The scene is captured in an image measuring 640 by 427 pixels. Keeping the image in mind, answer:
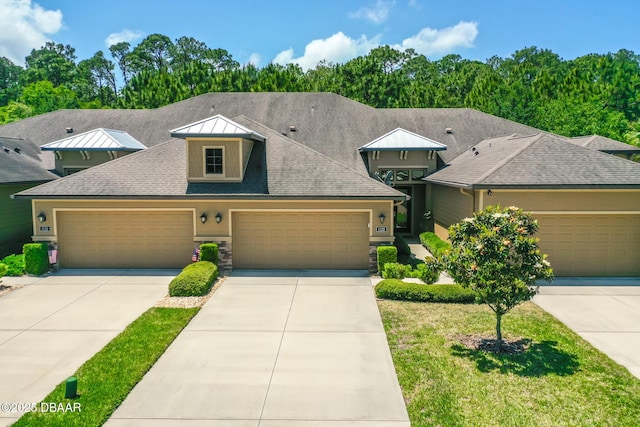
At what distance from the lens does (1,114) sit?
131 ft

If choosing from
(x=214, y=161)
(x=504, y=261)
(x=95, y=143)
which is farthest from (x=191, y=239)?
(x=504, y=261)

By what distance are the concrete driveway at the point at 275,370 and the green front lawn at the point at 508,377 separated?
0.44 meters

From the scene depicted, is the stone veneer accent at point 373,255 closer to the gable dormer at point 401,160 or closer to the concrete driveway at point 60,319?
the concrete driveway at point 60,319

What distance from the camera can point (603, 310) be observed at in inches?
420

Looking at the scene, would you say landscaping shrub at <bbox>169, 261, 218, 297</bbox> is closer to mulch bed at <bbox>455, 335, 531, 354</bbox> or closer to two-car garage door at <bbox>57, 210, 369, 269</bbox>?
two-car garage door at <bbox>57, 210, 369, 269</bbox>

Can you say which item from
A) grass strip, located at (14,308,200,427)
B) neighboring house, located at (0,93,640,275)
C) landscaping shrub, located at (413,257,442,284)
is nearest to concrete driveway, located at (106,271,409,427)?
grass strip, located at (14,308,200,427)

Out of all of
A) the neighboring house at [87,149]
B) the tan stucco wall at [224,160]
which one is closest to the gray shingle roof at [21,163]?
the neighboring house at [87,149]

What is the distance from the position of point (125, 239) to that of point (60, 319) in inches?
189

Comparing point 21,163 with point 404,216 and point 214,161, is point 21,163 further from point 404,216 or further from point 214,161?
point 404,216

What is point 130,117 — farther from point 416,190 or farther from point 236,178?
point 416,190

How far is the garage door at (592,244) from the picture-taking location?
44.5ft

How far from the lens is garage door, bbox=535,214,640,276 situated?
13555mm

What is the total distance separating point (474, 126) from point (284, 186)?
13.3m

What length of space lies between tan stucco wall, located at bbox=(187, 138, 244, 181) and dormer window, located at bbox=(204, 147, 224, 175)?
15cm
